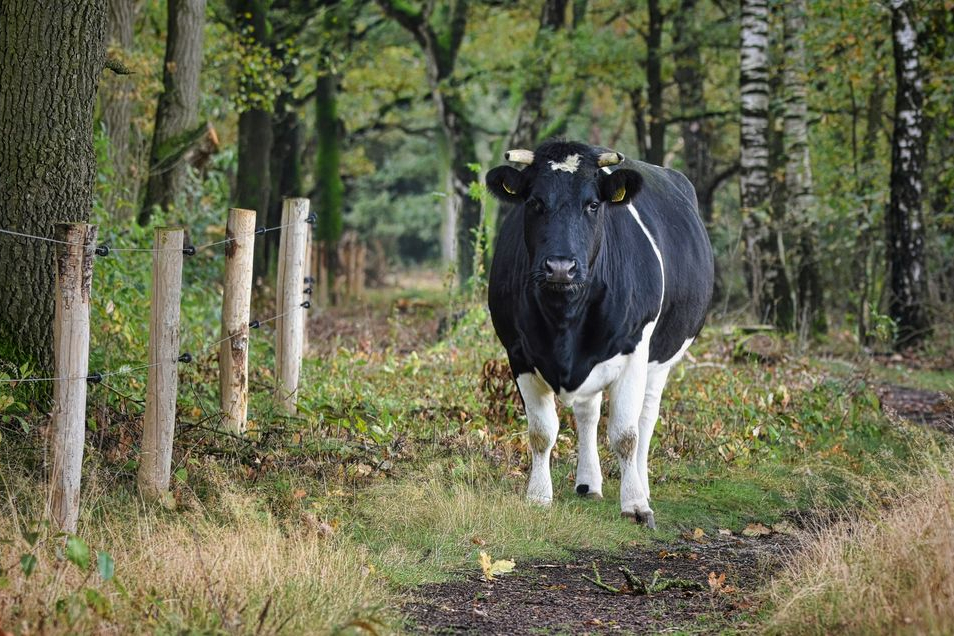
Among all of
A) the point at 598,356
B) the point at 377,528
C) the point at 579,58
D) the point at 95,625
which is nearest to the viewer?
the point at 95,625

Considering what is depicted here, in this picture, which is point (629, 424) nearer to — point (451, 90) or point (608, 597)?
point (608, 597)

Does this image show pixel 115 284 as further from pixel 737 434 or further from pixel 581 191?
pixel 737 434

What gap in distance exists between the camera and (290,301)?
29.3 ft

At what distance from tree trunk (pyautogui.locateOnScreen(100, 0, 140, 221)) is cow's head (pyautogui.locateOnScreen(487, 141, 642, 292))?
6.95 meters

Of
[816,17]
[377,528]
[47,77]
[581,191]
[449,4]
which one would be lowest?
[377,528]

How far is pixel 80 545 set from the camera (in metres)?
4.55

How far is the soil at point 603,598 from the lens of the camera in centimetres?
540

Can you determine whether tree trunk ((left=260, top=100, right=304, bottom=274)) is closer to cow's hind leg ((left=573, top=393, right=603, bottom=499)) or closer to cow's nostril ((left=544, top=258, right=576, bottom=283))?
cow's hind leg ((left=573, top=393, right=603, bottom=499))

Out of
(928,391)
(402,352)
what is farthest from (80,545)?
(928,391)

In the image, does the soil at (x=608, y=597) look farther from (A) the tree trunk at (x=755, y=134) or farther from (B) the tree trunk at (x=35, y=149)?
(A) the tree trunk at (x=755, y=134)

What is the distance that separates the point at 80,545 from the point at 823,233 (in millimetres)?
18029

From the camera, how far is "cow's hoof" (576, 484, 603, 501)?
8.02 meters

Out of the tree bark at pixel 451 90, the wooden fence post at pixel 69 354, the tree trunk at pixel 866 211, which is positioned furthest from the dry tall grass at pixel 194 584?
the tree bark at pixel 451 90

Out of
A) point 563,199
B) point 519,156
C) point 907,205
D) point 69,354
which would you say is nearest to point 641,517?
point 563,199
